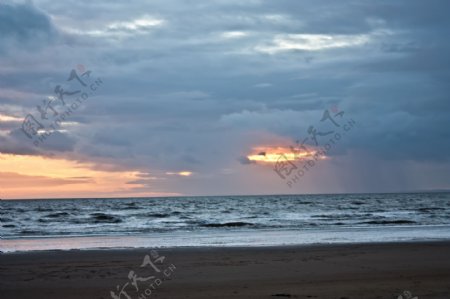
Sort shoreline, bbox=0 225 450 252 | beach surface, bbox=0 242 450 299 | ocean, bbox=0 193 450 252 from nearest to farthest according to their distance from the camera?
beach surface, bbox=0 242 450 299
shoreline, bbox=0 225 450 252
ocean, bbox=0 193 450 252

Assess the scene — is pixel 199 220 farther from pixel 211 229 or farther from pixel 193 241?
pixel 193 241

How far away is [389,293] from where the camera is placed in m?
11.2

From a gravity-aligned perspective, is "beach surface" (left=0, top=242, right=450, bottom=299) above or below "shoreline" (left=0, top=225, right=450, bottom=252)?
above

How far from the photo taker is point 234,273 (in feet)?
46.9

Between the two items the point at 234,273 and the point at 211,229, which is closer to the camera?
the point at 234,273

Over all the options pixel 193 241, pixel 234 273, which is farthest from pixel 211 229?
pixel 234 273

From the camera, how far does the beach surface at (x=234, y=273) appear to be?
11.6 meters

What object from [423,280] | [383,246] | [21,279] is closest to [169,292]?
[21,279]

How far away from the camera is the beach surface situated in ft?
38.2

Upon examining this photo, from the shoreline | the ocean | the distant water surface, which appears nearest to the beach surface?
the shoreline

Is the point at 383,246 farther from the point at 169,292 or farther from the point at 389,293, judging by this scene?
the point at 169,292

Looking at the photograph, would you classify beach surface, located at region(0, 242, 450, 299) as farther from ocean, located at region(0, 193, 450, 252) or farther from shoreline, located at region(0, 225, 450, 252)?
ocean, located at region(0, 193, 450, 252)

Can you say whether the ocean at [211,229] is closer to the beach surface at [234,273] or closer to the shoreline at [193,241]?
the shoreline at [193,241]

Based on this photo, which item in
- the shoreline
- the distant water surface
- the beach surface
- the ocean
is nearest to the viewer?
the beach surface
